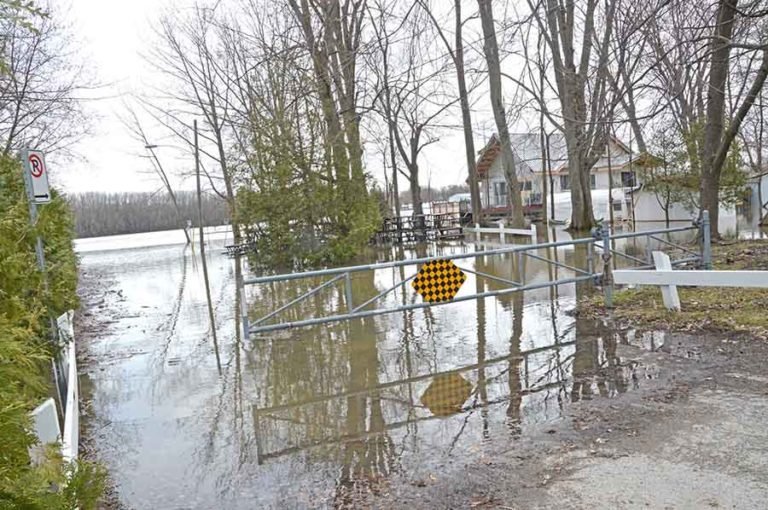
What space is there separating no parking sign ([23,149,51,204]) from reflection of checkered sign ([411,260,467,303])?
4909mm

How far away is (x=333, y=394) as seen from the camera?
6.00 m

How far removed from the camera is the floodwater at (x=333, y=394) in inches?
165

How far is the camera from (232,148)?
19.3 metres

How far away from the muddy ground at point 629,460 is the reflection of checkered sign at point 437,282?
3.40 metres

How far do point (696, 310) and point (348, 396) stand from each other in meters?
5.24

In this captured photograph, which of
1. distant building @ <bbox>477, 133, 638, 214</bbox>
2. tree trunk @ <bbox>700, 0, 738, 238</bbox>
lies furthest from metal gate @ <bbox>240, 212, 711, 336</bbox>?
distant building @ <bbox>477, 133, 638, 214</bbox>

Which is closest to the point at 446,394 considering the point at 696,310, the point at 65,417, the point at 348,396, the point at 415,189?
the point at 348,396

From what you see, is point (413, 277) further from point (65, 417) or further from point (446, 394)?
point (65, 417)

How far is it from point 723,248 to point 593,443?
42.0 feet

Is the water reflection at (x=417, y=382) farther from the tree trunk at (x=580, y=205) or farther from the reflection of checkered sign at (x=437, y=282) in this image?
the tree trunk at (x=580, y=205)

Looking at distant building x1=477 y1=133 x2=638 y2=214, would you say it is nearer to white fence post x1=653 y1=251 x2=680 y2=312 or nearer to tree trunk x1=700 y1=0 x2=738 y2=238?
tree trunk x1=700 y1=0 x2=738 y2=238

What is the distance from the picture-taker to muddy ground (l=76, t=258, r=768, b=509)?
3484 mm

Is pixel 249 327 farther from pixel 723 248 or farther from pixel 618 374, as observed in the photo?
pixel 723 248

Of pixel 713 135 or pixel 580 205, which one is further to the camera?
pixel 580 205
